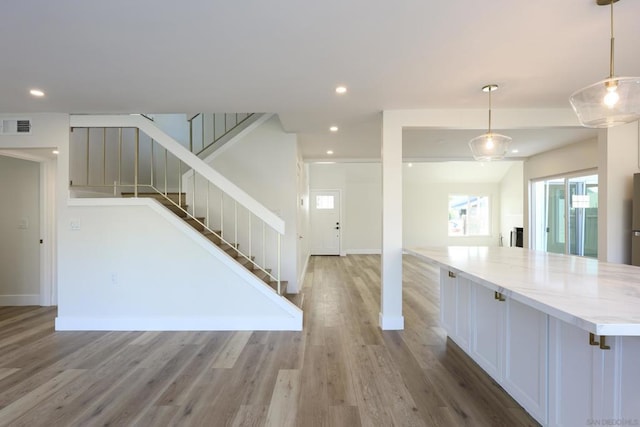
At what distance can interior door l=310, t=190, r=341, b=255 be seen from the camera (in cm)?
928

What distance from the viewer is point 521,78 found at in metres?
2.55

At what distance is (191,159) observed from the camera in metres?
3.45

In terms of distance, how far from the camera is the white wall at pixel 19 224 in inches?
166

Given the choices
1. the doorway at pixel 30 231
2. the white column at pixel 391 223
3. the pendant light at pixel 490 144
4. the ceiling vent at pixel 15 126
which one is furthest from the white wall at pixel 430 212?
the ceiling vent at pixel 15 126

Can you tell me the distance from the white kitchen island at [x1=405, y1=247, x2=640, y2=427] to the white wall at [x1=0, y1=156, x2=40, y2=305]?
5.00 metres

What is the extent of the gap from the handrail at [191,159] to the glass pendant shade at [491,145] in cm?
205

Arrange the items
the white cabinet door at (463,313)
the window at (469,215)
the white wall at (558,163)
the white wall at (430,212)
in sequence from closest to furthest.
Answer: the white cabinet door at (463,313)
the white wall at (558,163)
the white wall at (430,212)
the window at (469,215)

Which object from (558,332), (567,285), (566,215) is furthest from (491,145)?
(566,215)

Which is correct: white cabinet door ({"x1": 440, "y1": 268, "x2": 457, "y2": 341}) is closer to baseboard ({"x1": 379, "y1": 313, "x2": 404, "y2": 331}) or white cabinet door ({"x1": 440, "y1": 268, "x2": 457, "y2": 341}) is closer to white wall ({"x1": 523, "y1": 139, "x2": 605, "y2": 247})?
baseboard ({"x1": 379, "y1": 313, "x2": 404, "y2": 331})

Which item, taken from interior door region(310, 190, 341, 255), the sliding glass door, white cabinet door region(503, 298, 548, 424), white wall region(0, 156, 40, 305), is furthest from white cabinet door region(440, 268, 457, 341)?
interior door region(310, 190, 341, 255)

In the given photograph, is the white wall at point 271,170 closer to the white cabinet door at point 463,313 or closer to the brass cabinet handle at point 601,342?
the white cabinet door at point 463,313

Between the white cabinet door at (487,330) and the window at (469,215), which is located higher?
the window at (469,215)

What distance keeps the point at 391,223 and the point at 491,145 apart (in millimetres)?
1190

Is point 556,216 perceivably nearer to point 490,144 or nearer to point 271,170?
point 490,144
